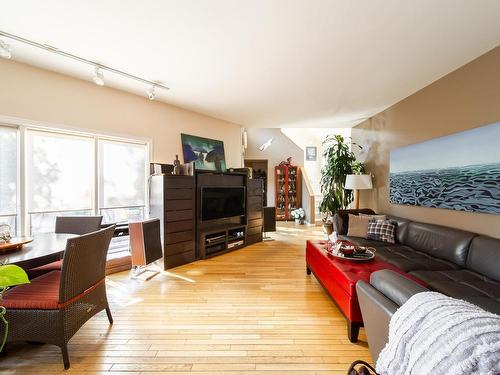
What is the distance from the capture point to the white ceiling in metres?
1.87

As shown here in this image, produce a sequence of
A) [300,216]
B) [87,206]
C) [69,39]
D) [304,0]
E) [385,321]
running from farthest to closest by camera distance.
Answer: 1. [300,216]
2. [87,206]
3. [69,39]
4. [304,0]
5. [385,321]

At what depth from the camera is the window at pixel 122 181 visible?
3.54m

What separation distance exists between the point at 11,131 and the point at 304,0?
10.9ft

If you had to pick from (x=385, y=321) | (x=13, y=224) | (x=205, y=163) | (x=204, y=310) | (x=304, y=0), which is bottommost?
(x=204, y=310)

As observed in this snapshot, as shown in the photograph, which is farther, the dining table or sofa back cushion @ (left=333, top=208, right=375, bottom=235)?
sofa back cushion @ (left=333, top=208, right=375, bottom=235)

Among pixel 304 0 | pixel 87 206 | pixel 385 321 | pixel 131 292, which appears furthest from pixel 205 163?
pixel 385 321

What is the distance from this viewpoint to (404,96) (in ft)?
12.3

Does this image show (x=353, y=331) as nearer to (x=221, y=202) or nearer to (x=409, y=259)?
(x=409, y=259)

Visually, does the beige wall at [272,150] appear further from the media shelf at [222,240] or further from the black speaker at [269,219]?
the media shelf at [222,240]

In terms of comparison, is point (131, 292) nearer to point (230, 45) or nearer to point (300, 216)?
point (230, 45)

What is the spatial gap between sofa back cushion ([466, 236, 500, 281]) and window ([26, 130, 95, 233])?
449 centimetres

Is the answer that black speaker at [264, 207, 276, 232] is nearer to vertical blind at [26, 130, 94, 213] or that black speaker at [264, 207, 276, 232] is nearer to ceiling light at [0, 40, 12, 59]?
vertical blind at [26, 130, 94, 213]

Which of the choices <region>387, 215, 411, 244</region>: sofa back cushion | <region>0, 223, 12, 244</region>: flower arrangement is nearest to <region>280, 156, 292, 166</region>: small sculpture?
<region>387, 215, 411, 244</region>: sofa back cushion

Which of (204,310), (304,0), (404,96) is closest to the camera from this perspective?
(304,0)
